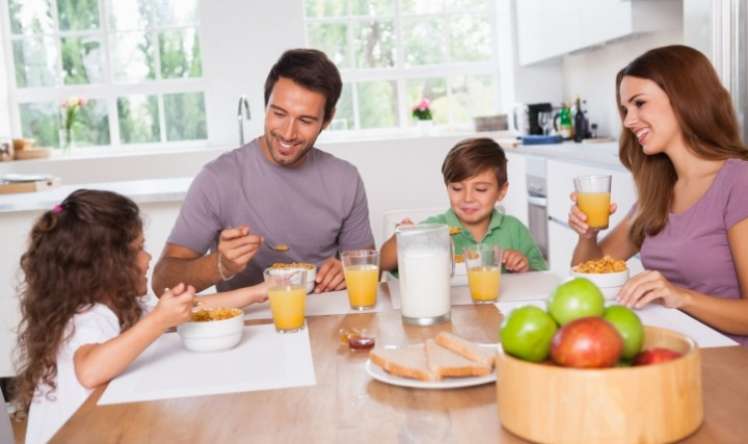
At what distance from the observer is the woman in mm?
2020

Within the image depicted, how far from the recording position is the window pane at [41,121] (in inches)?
264

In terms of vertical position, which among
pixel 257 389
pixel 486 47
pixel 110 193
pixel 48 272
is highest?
pixel 486 47

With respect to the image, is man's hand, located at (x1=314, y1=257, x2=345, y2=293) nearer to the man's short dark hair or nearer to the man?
the man

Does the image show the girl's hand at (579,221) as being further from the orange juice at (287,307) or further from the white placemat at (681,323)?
the orange juice at (287,307)

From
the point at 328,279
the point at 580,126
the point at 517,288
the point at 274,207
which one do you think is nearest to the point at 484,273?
the point at 517,288

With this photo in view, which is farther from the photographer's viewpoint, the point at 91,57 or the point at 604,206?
the point at 91,57

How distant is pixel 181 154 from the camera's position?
622 centimetres

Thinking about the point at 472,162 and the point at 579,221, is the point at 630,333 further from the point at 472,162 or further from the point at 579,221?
the point at 472,162

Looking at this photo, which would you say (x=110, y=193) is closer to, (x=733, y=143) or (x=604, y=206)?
(x=604, y=206)

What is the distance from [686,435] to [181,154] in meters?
5.48

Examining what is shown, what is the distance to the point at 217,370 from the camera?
150 cm

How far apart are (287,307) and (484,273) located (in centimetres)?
43

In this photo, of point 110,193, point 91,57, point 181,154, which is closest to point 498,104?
point 181,154

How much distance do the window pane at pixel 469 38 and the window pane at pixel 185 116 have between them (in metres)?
1.93
